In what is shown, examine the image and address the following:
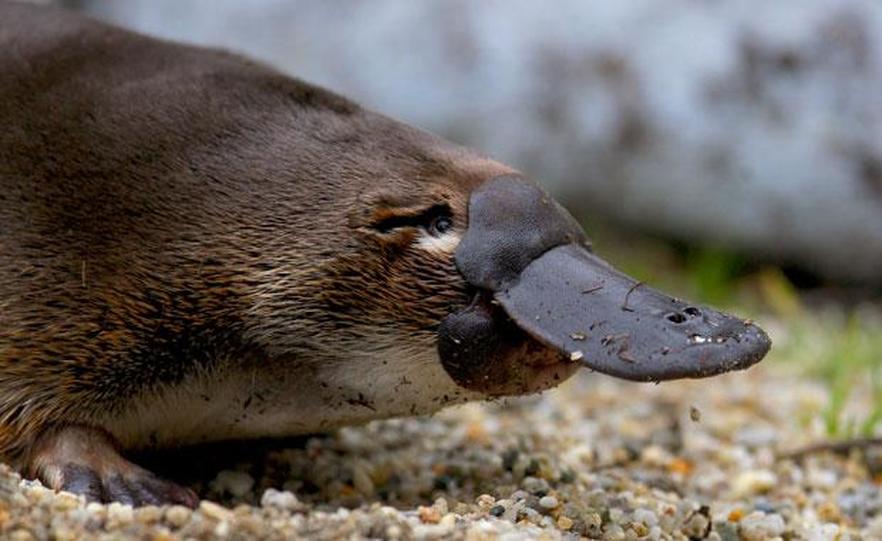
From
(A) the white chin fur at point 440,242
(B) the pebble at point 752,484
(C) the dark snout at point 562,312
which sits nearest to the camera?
(C) the dark snout at point 562,312

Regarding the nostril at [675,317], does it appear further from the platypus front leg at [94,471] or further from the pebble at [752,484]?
the pebble at [752,484]

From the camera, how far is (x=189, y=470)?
9.80ft

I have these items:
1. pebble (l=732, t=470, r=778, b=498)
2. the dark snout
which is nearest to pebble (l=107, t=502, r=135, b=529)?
the dark snout

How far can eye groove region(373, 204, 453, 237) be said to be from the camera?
2.56 metres

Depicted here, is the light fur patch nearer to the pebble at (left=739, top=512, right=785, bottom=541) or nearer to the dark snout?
the dark snout

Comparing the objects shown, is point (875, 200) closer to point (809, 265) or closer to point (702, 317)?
point (809, 265)

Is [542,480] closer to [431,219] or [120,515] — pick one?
[431,219]

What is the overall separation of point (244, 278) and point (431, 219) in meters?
0.36

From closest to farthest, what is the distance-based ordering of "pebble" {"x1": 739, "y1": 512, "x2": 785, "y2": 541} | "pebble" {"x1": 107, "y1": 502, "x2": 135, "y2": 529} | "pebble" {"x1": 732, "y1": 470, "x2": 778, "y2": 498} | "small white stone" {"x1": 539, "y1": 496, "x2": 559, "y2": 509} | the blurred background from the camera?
"pebble" {"x1": 107, "y1": 502, "x2": 135, "y2": 529}
"small white stone" {"x1": 539, "y1": 496, "x2": 559, "y2": 509}
"pebble" {"x1": 739, "y1": 512, "x2": 785, "y2": 541}
"pebble" {"x1": 732, "y1": 470, "x2": 778, "y2": 498}
the blurred background

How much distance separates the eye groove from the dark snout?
50mm

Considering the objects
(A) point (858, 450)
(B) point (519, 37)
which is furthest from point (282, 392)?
(B) point (519, 37)

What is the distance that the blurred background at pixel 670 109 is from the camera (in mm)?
5375

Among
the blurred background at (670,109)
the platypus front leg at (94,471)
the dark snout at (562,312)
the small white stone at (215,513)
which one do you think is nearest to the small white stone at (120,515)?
the small white stone at (215,513)

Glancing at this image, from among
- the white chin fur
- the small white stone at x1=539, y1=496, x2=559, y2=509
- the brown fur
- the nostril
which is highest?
the nostril
